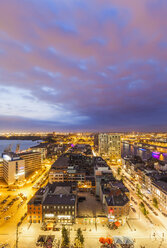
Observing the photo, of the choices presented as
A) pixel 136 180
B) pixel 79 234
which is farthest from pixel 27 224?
pixel 136 180

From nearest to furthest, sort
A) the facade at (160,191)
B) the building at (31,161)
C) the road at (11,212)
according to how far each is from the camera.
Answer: the road at (11,212) < the facade at (160,191) < the building at (31,161)

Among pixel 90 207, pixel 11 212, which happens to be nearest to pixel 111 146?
pixel 90 207

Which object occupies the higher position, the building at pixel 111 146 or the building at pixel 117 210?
the building at pixel 111 146

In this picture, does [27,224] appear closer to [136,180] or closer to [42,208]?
[42,208]

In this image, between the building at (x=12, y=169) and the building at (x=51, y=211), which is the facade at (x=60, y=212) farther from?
the building at (x=12, y=169)

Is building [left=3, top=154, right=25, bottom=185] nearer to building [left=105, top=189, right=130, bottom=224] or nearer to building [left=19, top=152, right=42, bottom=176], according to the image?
building [left=19, top=152, right=42, bottom=176]

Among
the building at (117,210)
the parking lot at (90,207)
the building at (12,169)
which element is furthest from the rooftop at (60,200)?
the building at (12,169)
